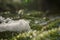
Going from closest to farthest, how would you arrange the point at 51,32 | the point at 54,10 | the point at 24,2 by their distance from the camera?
the point at 51,32 → the point at 54,10 → the point at 24,2

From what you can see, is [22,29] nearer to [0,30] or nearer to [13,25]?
[13,25]

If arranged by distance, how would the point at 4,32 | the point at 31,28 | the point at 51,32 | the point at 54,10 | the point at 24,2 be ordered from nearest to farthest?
the point at 51,32 < the point at 4,32 < the point at 31,28 < the point at 54,10 < the point at 24,2

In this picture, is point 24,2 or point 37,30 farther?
point 24,2

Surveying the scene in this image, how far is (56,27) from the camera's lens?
28.2ft

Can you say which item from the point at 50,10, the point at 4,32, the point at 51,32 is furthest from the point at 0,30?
the point at 50,10

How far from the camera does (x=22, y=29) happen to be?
870 cm

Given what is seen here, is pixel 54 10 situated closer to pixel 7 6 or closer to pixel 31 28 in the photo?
pixel 7 6

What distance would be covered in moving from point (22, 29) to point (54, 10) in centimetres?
606

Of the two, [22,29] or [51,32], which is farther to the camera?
[22,29]

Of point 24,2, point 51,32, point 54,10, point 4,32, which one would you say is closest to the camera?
point 51,32

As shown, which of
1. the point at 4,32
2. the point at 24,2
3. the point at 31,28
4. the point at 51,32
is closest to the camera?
the point at 51,32

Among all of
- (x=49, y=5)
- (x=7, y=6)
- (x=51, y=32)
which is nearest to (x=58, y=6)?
(x=49, y=5)

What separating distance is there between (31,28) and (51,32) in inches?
57.5

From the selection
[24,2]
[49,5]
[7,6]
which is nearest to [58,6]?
[49,5]
